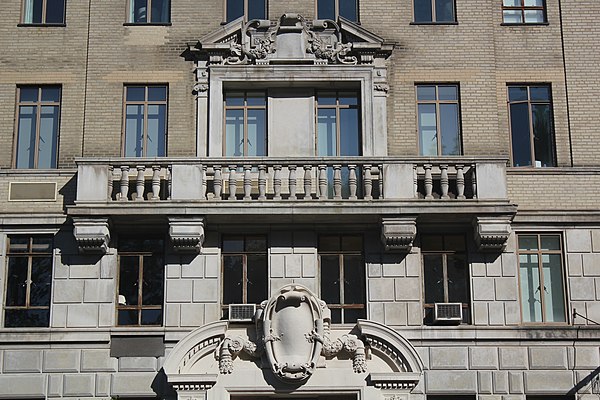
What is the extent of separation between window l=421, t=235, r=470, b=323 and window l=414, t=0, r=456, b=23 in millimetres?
5625

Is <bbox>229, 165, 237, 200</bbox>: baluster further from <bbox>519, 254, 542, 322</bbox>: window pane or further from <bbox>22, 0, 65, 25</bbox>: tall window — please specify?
<bbox>519, 254, 542, 322</bbox>: window pane

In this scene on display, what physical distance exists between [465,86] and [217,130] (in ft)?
19.9

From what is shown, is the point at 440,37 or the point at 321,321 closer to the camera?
the point at 321,321

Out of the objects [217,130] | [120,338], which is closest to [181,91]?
[217,130]

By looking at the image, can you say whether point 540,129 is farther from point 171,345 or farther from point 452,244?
point 171,345

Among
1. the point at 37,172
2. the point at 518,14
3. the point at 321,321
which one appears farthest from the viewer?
the point at 518,14

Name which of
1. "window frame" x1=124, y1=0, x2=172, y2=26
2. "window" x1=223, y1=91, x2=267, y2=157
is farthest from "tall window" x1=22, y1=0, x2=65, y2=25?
"window" x1=223, y1=91, x2=267, y2=157

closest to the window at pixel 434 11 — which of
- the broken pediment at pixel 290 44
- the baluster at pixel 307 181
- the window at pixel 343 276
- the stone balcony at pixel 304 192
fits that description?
the broken pediment at pixel 290 44

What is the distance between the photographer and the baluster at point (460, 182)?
25.8m

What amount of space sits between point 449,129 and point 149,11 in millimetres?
7958

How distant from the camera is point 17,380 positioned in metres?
25.2

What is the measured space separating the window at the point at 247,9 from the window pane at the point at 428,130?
4573 mm

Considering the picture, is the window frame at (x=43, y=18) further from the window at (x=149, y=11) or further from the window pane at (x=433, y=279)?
the window pane at (x=433, y=279)

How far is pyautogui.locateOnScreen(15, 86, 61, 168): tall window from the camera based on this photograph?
27.3 metres
